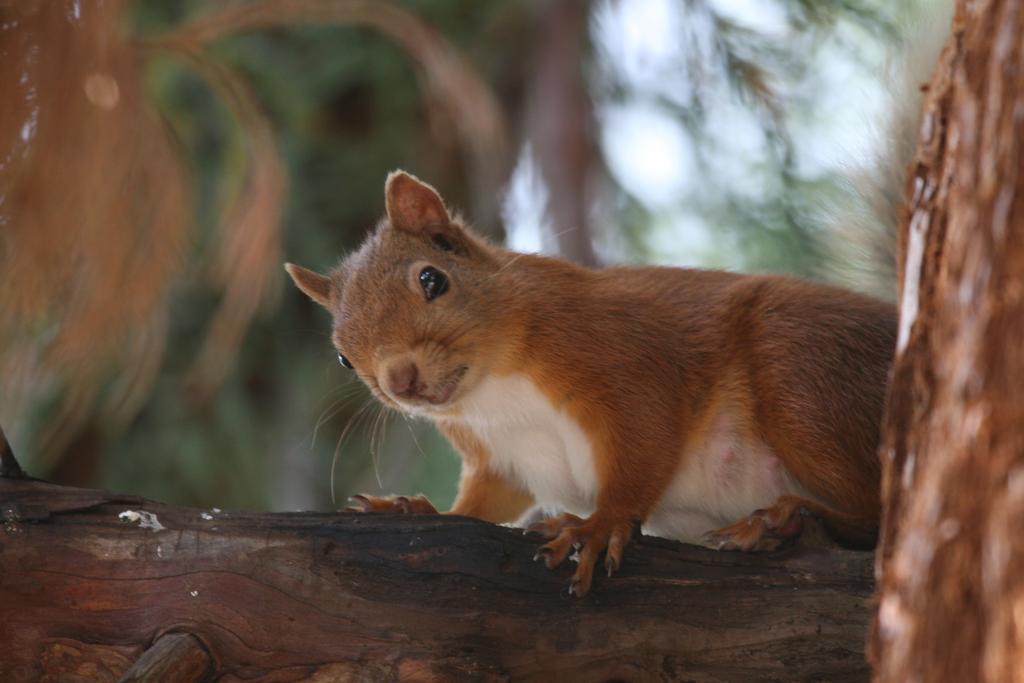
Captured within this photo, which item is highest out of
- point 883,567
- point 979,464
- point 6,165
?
point 6,165

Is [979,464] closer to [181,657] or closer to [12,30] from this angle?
[181,657]

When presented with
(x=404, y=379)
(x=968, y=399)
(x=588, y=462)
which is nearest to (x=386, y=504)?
(x=404, y=379)

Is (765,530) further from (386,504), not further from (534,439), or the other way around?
(386,504)

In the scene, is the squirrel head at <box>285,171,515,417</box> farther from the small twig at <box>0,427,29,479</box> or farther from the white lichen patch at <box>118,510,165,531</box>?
the small twig at <box>0,427,29,479</box>

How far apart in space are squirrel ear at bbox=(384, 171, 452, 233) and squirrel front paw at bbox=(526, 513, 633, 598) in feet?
2.29

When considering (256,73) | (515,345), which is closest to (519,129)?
(256,73)

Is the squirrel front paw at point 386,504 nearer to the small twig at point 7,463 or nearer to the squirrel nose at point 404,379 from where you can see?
the squirrel nose at point 404,379

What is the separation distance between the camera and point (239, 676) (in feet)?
5.55

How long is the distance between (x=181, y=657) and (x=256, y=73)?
2892 mm

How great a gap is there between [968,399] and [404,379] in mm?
1312

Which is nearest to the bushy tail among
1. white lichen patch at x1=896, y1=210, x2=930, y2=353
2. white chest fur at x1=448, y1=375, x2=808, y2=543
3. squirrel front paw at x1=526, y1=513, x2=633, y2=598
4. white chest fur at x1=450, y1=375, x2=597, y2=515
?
white chest fur at x1=448, y1=375, x2=808, y2=543

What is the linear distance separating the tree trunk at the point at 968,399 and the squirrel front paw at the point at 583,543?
2.51 ft

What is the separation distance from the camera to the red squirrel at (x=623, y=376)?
2143 millimetres

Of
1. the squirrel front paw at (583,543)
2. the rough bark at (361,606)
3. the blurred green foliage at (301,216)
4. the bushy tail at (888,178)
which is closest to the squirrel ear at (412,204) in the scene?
the squirrel front paw at (583,543)
